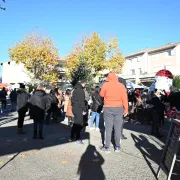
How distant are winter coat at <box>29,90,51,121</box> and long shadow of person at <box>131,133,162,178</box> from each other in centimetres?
294

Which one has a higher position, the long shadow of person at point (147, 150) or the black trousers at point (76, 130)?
the black trousers at point (76, 130)

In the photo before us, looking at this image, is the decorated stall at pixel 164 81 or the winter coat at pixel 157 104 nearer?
the winter coat at pixel 157 104

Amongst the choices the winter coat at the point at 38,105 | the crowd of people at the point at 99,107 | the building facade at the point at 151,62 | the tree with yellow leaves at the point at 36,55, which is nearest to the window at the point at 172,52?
the building facade at the point at 151,62

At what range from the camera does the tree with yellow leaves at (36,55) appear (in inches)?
1615

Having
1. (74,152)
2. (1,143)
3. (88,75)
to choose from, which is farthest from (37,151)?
(88,75)

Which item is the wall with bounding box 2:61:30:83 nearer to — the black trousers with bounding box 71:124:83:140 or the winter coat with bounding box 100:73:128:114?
the black trousers with bounding box 71:124:83:140

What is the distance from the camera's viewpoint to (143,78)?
5003 centimetres

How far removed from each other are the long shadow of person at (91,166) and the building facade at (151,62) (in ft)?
127

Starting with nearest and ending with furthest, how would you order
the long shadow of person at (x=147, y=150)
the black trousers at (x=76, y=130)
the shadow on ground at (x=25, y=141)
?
the long shadow of person at (x=147, y=150) → the shadow on ground at (x=25, y=141) → the black trousers at (x=76, y=130)

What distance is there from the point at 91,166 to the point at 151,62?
158ft

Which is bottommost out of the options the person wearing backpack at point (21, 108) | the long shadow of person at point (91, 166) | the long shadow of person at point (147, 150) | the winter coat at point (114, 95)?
the long shadow of person at point (91, 166)

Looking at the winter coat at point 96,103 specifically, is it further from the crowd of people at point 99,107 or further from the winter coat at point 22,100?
the winter coat at point 22,100

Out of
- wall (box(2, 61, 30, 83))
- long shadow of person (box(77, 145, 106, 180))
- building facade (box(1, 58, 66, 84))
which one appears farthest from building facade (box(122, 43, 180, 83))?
long shadow of person (box(77, 145, 106, 180))

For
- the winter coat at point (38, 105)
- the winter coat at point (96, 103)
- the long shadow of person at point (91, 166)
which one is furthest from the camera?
the winter coat at point (96, 103)
